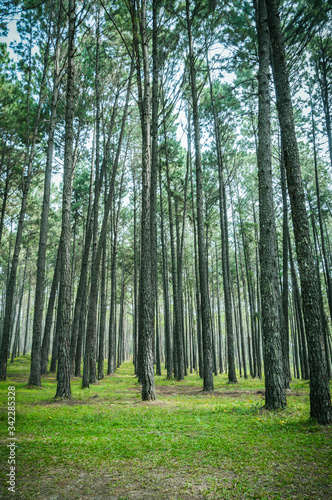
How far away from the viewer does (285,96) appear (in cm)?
572

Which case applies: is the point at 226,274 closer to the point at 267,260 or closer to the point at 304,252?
the point at 267,260

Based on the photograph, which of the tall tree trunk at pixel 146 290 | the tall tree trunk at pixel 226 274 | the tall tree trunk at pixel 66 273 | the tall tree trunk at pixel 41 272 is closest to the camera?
the tall tree trunk at pixel 146 290

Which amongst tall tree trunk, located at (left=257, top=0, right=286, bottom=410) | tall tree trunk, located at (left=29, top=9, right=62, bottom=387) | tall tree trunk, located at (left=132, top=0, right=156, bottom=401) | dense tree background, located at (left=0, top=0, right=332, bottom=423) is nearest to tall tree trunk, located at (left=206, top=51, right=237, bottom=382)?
dense tree background, located at (left=0, top=0, right=332, bottom=423)

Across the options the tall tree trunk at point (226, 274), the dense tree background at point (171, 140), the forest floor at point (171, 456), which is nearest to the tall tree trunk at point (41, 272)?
the dense tree background at point (171, 140)

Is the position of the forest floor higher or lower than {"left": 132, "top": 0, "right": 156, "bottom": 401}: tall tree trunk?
lower

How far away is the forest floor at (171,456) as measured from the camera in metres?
2.71

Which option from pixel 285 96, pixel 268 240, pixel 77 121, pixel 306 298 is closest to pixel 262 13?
pixel 285 96

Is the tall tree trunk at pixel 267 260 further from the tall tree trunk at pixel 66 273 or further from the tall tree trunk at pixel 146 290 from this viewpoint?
the tall tree trunk at pixel 66 273

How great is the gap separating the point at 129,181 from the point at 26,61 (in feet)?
30.6

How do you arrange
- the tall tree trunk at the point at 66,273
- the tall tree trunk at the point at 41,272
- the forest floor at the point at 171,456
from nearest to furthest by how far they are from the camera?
the forest floor at the point at 171,456 < the tall tree trunk at the point at 66,273 < the tall tree trunk at the point at 41,272

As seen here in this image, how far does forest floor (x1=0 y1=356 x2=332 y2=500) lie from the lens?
2.71 meters

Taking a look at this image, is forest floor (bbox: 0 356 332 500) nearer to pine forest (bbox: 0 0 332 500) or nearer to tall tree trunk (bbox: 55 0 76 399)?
pine forest (bbox: 0 0 332 500)

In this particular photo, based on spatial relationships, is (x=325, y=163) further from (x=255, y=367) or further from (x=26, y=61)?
(x=26, y=61)

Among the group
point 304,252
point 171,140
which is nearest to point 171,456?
point 304,252
